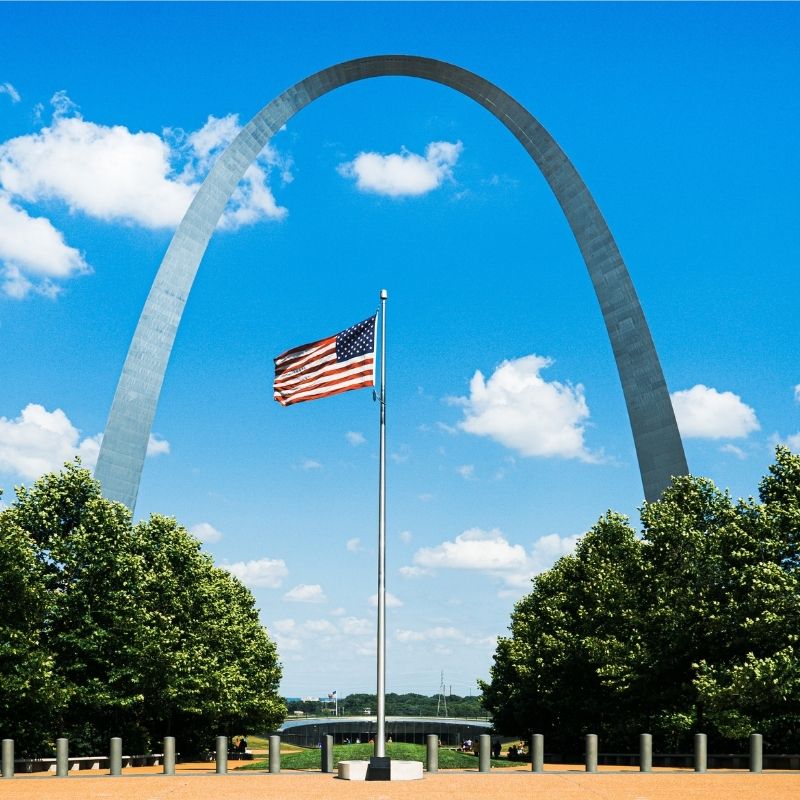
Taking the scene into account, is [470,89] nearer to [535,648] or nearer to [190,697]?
[535,648]

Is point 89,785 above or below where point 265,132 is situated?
below

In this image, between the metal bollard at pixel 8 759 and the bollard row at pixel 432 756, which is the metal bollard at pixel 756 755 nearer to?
the bollard row at pixel 432 756

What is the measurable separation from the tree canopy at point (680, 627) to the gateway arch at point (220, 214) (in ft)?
20.8

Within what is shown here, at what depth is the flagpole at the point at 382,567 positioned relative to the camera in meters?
31.0

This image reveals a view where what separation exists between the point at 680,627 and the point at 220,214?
36.4 metres

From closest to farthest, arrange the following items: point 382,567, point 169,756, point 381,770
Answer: point 381,770 < point 382,567 < point 169,756

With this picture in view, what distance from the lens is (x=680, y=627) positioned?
44031 millimetres

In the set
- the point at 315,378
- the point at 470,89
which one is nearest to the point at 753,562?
the point at 315,378

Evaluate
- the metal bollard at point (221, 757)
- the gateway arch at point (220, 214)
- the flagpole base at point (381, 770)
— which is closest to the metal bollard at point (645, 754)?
the flagpole base at point (381, 770)

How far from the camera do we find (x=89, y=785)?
101 ft

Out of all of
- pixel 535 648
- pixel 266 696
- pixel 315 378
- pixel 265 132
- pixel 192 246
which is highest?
pixel 265 132

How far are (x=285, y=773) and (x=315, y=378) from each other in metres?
12.2

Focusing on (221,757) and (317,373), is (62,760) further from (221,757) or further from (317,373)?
(317,373)

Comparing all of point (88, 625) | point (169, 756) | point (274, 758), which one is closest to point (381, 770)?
point (274, 758)
